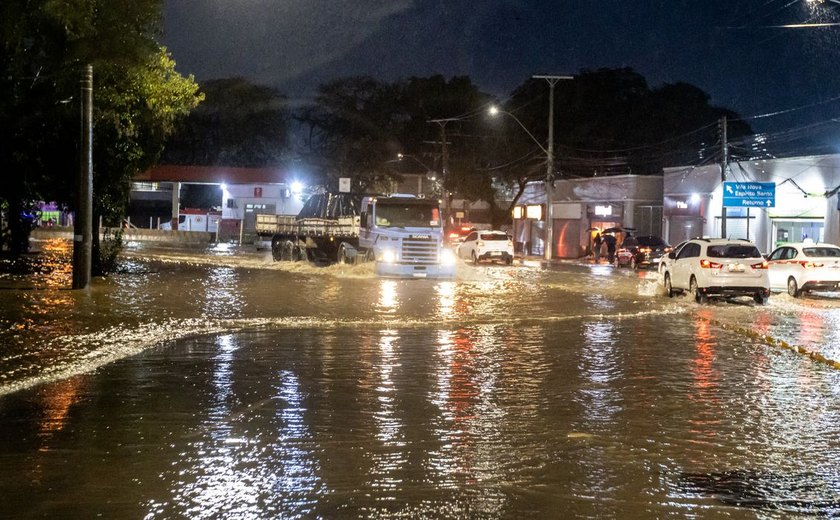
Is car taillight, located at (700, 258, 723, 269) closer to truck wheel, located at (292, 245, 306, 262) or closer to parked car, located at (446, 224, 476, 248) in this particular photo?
truck wheel, located at (292, 245, 306, 262)

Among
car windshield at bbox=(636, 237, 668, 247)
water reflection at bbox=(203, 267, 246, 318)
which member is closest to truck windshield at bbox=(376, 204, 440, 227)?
water reflection at bbox=(203, 267, 246, 318)

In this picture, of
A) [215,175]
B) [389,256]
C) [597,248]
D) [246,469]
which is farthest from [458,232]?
[246,469]

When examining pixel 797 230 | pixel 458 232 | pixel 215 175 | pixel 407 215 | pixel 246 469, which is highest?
pixel 215 175

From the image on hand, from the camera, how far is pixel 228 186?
74062 mm

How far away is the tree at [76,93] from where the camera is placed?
870 inches

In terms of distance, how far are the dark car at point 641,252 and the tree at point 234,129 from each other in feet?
147

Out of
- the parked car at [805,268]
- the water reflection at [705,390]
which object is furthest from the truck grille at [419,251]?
the water reflection at [705,390]

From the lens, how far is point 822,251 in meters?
26.5

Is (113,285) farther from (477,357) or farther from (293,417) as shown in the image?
(293,417)

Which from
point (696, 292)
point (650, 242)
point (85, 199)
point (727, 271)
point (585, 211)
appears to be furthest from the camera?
point (585, 211)

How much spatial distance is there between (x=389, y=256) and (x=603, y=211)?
30.0 metres

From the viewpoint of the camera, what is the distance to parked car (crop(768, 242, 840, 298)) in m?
25.8

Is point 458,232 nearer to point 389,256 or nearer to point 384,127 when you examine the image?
point 384,127

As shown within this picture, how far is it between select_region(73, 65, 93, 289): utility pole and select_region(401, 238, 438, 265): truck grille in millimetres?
10702
